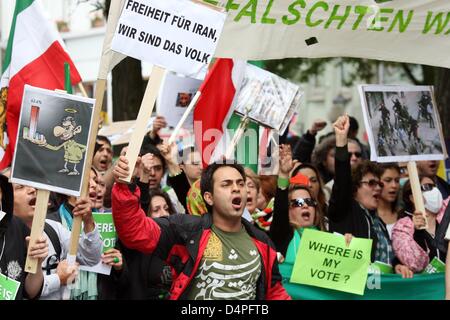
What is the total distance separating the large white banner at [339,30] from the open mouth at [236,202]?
4.20ft

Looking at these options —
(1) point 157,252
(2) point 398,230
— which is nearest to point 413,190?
(2) point 398,230

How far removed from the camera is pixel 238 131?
8539 millimetres

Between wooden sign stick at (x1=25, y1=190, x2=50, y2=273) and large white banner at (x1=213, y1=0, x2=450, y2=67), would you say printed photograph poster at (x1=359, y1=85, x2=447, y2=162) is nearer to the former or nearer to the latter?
large white banner at (x1=213, y1=0, x2=450, y2=67)

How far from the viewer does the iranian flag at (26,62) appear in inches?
280

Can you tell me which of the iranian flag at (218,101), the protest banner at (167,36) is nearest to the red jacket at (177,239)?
the protest banner at (167,36)

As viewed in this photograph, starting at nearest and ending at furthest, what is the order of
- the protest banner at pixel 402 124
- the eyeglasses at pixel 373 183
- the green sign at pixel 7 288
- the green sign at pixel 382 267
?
1. the green sign at pixel 7 288
2. the green sign at pixel 382 267
3. the protest banner at pixel 402 124
4. the eyeglasses at pixel 373 183

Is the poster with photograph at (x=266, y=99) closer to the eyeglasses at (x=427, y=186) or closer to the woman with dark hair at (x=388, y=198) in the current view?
the woman with dark hair at (x=388, y=198)

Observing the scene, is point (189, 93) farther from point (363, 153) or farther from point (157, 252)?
point (157, 252)

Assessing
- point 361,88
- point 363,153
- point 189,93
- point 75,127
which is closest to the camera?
point 75,127

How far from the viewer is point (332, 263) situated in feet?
25.7

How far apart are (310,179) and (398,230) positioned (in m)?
1.05

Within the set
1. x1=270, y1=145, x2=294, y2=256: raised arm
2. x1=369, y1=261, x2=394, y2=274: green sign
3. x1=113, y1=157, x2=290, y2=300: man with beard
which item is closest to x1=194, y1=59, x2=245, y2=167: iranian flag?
x1=270, y1=145, x2=294, y2=256: raised arm

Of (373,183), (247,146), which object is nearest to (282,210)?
(373,183)

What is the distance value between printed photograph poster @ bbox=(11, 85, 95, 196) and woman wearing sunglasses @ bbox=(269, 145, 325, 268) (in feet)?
6.01
